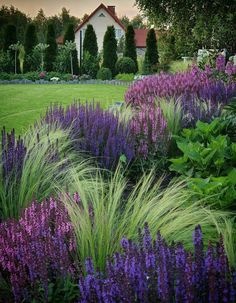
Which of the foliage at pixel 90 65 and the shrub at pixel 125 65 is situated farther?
the foliage at pixel 90 65

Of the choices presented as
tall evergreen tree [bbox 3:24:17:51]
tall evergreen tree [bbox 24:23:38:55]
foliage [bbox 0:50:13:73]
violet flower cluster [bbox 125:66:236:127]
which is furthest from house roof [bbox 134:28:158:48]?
violet flower cluster [bbox 125:66:236:127]

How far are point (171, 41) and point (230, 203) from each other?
19903 millimetres

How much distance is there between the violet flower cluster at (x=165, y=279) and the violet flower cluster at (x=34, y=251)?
249 mm

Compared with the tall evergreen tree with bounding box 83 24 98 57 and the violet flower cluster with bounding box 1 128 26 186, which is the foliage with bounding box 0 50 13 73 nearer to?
the tall evergreen tree with bounding box 83 24 98 57

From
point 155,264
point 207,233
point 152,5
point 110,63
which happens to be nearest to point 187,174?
point 207,233

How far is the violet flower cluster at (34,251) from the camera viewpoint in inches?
69.7

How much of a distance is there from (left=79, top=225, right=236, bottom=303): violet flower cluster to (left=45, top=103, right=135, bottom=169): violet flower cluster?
7.25 ft

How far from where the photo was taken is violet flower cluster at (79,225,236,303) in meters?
1.54

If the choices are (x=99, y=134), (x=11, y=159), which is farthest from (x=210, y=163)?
(x=11, y=159)

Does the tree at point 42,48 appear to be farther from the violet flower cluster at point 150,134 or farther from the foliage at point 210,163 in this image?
the foliage at point 210,163

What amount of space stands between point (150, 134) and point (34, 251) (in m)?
2.55

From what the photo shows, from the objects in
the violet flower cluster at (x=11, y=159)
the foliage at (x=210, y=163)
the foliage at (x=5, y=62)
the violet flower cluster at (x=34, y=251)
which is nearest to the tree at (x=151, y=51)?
the foliage at (x=5, y=62)

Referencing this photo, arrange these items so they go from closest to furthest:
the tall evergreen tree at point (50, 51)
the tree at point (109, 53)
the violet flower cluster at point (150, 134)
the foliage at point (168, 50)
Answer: the violet flower cluster at point (150, 134) < the foliage at point (168, 50) < the tree at point (109, 53) < the tall evergreen tree at point (50, 51)

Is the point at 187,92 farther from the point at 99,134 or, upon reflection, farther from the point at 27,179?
the point at 27,179
